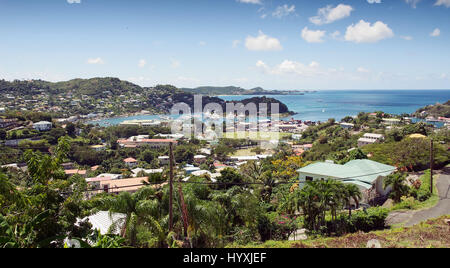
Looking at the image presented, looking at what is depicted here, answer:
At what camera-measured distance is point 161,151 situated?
4144 cm

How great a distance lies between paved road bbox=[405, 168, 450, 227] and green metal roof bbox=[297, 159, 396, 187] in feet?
6.80

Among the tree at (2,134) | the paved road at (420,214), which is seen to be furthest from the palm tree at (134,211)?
the tree at (2,134)

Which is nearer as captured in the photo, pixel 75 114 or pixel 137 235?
pixel 137 235

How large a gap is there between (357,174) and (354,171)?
1.19 ft

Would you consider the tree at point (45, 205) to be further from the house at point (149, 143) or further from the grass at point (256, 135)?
the grass at point (256, 135)

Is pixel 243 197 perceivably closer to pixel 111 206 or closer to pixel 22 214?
pixel 111 206

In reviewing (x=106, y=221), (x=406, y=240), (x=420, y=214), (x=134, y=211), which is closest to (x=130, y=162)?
(x=106, y=221)

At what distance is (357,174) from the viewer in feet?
41.4

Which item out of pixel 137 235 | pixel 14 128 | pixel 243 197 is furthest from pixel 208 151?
pixel 137 235

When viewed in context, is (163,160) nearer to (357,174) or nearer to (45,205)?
(357,174)

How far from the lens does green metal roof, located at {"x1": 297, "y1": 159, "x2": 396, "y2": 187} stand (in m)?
12.3

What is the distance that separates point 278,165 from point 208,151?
70.3 feet

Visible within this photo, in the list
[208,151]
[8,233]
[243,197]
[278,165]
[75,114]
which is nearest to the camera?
[8,233]

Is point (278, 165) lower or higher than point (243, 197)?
lower
